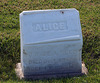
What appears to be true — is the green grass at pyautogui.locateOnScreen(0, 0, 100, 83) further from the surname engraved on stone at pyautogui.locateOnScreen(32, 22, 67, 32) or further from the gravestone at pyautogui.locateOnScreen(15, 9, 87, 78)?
the surname engraved on stone at pyautogui.locateOnScreen(32, 22, 67, 32)

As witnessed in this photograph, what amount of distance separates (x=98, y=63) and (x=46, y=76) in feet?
4.07

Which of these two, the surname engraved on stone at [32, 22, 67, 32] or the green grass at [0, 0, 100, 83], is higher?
the surname engraved on stone at [32, 22, 67, 32]

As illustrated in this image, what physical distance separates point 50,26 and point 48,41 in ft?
0.85

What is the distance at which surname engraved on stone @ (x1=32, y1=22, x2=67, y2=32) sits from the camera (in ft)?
11.5

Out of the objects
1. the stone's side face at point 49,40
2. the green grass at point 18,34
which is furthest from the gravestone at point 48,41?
the green grass at point 18,34

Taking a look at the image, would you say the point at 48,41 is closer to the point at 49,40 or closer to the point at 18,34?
the point at 49,40

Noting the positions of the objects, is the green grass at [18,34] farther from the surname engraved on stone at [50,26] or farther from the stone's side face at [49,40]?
the surname engraved on stone at [50,26]

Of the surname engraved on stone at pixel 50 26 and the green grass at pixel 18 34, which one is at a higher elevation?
the surname engraved on stone at pixel 50 26

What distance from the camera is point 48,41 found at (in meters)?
3.45

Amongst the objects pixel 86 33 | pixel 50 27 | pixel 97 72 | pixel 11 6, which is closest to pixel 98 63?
pixel 97 72

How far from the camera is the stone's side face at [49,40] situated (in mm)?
3453

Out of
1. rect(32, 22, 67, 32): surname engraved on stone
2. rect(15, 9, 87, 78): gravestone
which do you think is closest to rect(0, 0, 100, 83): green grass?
rect(15, 9, 87, 78): gravestone

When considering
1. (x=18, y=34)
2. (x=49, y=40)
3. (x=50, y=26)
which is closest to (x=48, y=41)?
(x=49, y=40)

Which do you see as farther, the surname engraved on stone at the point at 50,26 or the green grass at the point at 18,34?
the green grass at the point at 18,34
